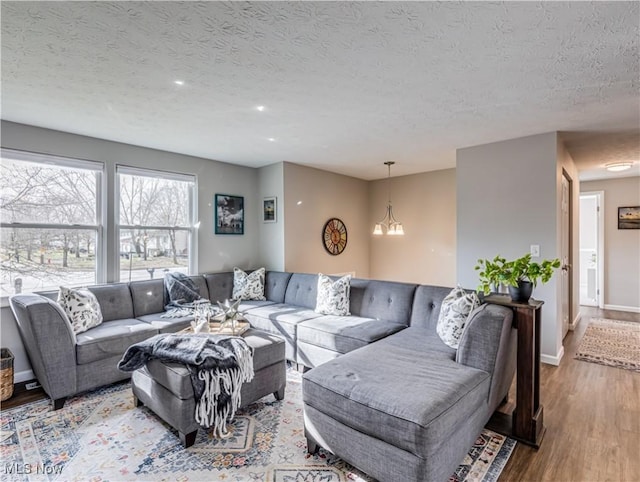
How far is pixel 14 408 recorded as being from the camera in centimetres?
266

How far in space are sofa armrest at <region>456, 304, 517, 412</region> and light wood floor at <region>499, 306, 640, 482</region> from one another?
39 centimetres

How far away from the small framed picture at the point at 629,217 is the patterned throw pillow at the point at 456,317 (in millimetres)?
5498

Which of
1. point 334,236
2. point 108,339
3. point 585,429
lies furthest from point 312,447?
point 334,236

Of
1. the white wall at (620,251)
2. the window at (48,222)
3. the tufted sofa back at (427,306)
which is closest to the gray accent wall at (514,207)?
the tufted sofa back at (427,306)

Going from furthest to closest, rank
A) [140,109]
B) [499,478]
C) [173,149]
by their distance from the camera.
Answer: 1. [173,149]
2. [140,109]
3. [499,478]

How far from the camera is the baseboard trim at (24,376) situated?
10.2 feet

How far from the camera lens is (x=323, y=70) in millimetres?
2225

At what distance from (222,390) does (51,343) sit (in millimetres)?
1526

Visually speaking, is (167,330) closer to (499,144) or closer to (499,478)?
(499,478)

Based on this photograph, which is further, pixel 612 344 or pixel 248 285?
pixel 248 285

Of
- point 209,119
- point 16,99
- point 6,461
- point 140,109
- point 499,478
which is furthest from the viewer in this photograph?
point 209,119

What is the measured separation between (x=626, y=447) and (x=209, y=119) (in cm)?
398

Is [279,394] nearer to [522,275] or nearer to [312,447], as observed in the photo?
[312,447]

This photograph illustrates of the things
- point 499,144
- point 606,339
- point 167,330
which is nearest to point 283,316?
point 167,330
